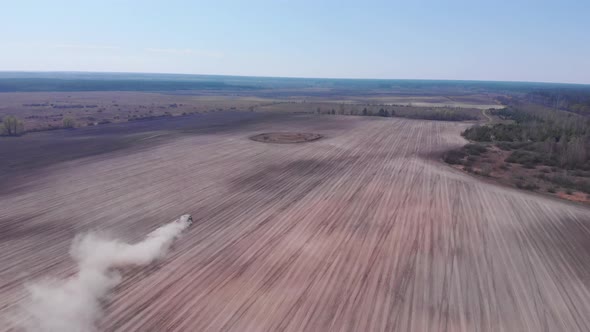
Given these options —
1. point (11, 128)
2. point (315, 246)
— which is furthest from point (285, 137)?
point (11, 128)

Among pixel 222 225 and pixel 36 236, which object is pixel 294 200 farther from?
pixel 36 236

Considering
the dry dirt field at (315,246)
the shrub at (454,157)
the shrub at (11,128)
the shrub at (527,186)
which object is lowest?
the dry dirt field at (315,246)

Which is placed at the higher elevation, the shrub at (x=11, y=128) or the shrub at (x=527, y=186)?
the shrub at (x=11, y=128)

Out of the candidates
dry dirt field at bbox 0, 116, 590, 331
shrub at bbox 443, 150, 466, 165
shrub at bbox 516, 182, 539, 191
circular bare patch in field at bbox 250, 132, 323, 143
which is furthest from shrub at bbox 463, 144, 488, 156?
circular bare patch in field at bbox 250, 132, 323, 143

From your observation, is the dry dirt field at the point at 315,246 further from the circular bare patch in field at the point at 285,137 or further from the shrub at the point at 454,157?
the circular bare patch in field at the point at 285,137

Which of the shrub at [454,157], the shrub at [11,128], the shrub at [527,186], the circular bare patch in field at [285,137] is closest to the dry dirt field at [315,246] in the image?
the shrub at [527,186]

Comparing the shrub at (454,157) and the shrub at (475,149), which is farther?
the shrub at (475,149)
